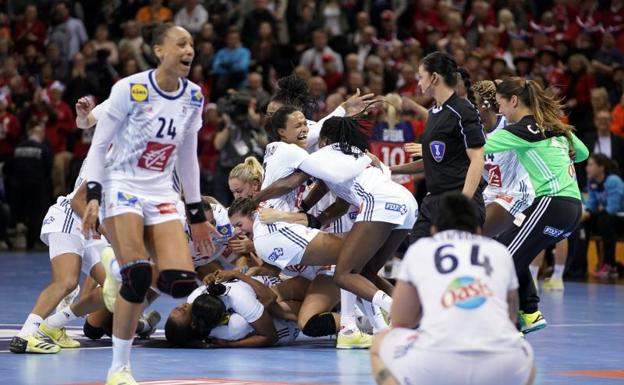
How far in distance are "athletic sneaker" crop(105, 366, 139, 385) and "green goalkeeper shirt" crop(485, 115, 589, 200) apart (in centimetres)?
371

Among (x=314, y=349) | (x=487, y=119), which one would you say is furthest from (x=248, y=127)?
(x=314, y=349)

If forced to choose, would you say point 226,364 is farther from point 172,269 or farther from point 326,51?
point 326,51

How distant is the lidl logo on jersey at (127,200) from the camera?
7.50m

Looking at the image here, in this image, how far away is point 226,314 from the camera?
9820mm

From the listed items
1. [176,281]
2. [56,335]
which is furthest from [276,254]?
[176,281]

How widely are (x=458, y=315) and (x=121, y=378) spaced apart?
8.19ft

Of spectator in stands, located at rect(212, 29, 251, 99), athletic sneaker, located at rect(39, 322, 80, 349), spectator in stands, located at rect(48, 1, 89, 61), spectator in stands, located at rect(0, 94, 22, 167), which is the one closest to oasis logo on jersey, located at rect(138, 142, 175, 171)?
athletic sneaker, located at rect(39, 322, 80, 349)

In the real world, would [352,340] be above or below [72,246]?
below

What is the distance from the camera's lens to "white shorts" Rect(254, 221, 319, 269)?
31.8 ft

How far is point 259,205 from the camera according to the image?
1017cm

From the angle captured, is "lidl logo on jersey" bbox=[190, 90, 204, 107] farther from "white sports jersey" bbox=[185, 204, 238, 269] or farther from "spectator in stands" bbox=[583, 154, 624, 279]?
"spectator in stands" bbox=[583, 154, 624, 279]

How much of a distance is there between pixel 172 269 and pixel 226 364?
5.21ft

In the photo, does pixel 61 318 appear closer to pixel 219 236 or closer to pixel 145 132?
pixel 219 236

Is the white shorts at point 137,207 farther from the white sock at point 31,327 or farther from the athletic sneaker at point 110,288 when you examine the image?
the white sock at point 31,327
